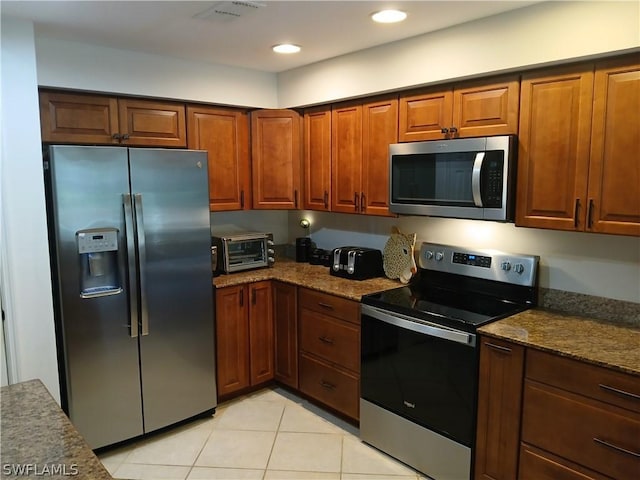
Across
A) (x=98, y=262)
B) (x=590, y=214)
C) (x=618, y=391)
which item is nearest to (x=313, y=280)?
(x=98, y=262)

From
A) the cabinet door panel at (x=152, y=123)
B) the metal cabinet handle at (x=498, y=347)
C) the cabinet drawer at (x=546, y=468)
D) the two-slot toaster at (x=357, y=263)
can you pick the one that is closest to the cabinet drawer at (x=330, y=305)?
the two-slot toaster at (x=357, y=263)

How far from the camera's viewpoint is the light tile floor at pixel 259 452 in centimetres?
259

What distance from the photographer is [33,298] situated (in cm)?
247

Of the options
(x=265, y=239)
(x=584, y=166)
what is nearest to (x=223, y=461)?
(x=265, y=239)

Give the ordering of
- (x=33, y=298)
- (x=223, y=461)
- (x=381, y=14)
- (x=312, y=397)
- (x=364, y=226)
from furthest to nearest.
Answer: (x=364, y=226) → (x=312, y=397) → (x=223, y=461) → (x=33, y=298) → (x=381, y=14)

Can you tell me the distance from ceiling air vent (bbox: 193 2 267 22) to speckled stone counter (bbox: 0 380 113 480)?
1733 millimetres

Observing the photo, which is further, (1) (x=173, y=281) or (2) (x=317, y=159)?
(2) (x=317, y=159)

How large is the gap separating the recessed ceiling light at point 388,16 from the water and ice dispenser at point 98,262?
174 centimetres

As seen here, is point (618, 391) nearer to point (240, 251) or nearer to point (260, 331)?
point (260, 331)

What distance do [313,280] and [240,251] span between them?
62cm

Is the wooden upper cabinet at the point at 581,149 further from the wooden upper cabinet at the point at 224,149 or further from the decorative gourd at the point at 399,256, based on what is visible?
the wooden upper cabinet at the point at 224,149

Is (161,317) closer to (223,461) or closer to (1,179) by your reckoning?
(223,461)

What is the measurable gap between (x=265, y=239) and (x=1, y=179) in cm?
176

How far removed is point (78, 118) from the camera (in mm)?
2836
